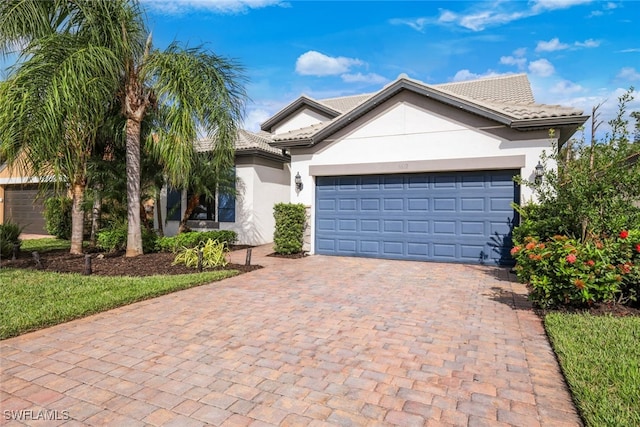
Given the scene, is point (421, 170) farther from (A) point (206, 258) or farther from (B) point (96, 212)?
(B) point (96, 212)

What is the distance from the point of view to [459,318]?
5430 mm

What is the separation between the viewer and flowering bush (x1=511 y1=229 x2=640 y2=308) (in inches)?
204

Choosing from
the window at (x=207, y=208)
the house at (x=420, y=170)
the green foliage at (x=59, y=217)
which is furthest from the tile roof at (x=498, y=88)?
the green foliage at (x=59, y=217)

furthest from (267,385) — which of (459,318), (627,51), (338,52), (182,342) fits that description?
(338,52)

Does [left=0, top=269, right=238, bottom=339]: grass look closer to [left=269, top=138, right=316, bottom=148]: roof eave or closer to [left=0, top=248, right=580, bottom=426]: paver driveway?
[left=0, top=248, right=580, bottom=426]: paver driveway

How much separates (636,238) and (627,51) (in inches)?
298

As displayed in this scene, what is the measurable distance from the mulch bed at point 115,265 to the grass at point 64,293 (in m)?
0.55

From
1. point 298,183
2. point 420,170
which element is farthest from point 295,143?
point 420,170

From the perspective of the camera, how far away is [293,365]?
3.81m

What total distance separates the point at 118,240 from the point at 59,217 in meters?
7.46

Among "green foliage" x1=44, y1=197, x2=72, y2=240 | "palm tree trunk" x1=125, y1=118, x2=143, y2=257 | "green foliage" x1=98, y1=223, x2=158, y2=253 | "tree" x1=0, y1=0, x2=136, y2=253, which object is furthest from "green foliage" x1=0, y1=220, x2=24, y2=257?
"green foliage" x1=44, y1=197, x2=72, y2=240

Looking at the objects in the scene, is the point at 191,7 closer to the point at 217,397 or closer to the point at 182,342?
the point at 182,342

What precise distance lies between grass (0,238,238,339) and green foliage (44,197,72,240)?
8.72 meters

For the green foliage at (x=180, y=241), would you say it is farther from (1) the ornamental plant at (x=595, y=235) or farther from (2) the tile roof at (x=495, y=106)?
(1) the ornamental plant at (x=595, y=235)
